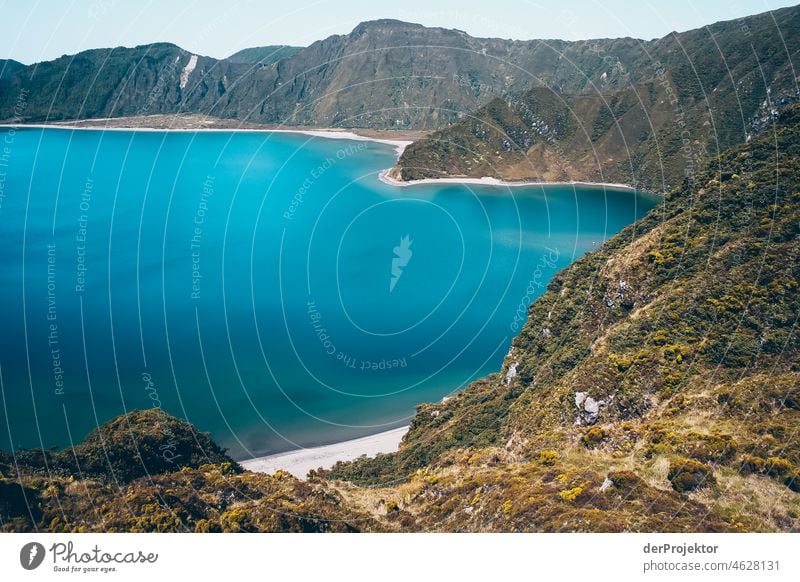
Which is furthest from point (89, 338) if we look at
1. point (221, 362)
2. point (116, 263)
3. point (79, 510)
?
point (79, 510)

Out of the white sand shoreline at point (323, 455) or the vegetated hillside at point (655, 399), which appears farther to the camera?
the white sand shoreline at point (323, 455)

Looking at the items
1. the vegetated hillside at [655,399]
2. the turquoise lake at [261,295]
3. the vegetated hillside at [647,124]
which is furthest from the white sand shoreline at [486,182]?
the vegetated hillside at [655,399]

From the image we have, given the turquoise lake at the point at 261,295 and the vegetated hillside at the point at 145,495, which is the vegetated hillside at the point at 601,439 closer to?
the vegetated hillside at the point at 145,495

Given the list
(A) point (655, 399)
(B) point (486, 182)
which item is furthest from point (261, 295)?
(B) point (486, 182)

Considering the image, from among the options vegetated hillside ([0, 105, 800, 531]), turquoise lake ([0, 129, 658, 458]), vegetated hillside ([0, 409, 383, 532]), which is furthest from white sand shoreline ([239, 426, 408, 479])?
vegetated hillside ([0, 409, 383, 532])

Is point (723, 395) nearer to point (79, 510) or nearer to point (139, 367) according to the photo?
point (79, 510)

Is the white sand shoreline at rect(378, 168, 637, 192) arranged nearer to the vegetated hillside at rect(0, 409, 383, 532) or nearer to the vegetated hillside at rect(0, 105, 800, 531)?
the vegetated hillside at rect(0, 105, 800, 531)
